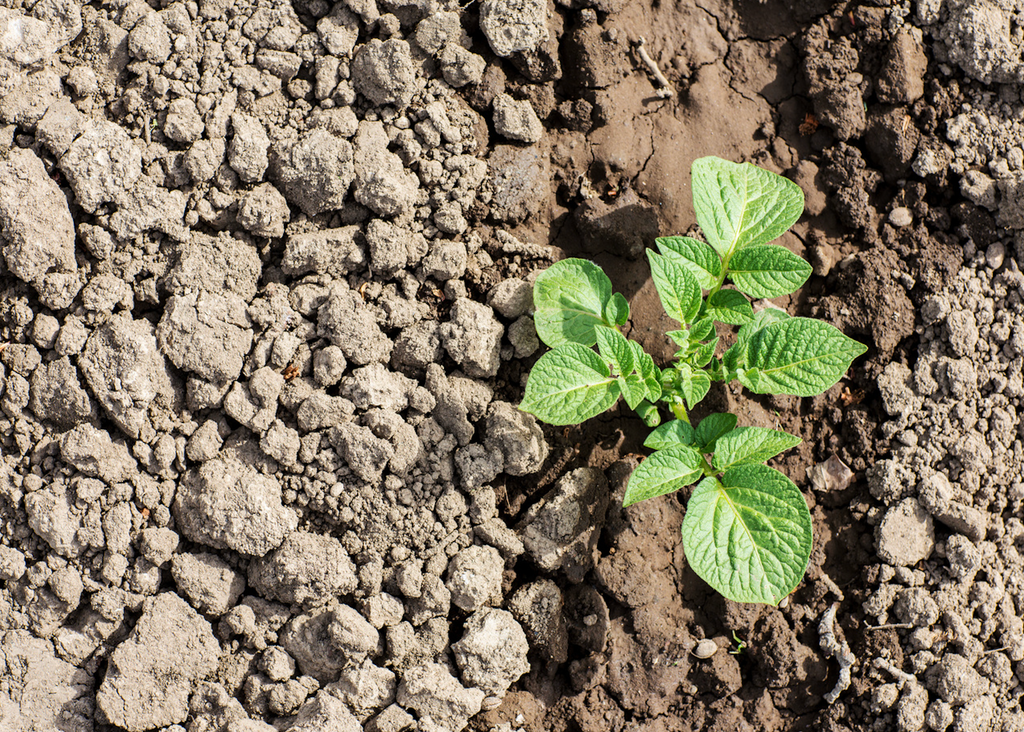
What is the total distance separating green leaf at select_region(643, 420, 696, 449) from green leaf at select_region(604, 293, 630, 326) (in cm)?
33

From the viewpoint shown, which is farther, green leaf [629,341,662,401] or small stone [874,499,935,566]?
small stone [874,499,935,566]

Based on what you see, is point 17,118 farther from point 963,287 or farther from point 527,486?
point 963,287

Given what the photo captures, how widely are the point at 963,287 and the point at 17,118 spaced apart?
2.86 m

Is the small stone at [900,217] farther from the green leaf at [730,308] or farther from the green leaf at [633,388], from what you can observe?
the green leaf at [633,388]

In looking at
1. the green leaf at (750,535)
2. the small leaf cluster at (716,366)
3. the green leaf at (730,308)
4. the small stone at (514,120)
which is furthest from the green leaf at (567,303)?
the green leaf at (750,535)

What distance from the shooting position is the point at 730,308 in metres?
2.24

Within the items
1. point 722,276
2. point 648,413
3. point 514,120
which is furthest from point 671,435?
point 514,120

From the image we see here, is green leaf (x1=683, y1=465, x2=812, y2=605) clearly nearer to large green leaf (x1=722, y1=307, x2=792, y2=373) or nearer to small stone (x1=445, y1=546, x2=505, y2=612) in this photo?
large green leaf (x1=722, y1=307, x2=792, y2=373)

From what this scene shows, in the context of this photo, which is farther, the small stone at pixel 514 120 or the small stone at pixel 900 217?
the small stone at pixel 900 217

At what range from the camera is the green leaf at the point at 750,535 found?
1996 millimetres

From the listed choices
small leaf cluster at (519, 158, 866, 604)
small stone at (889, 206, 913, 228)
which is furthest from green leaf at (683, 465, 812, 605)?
small stone at (889, 206, 913, 228)

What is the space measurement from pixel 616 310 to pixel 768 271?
44 centimetres

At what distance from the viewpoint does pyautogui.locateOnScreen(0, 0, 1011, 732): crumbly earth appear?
209 cm

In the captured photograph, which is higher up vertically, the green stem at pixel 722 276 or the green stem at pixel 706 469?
the green stem at pixel 722 276
